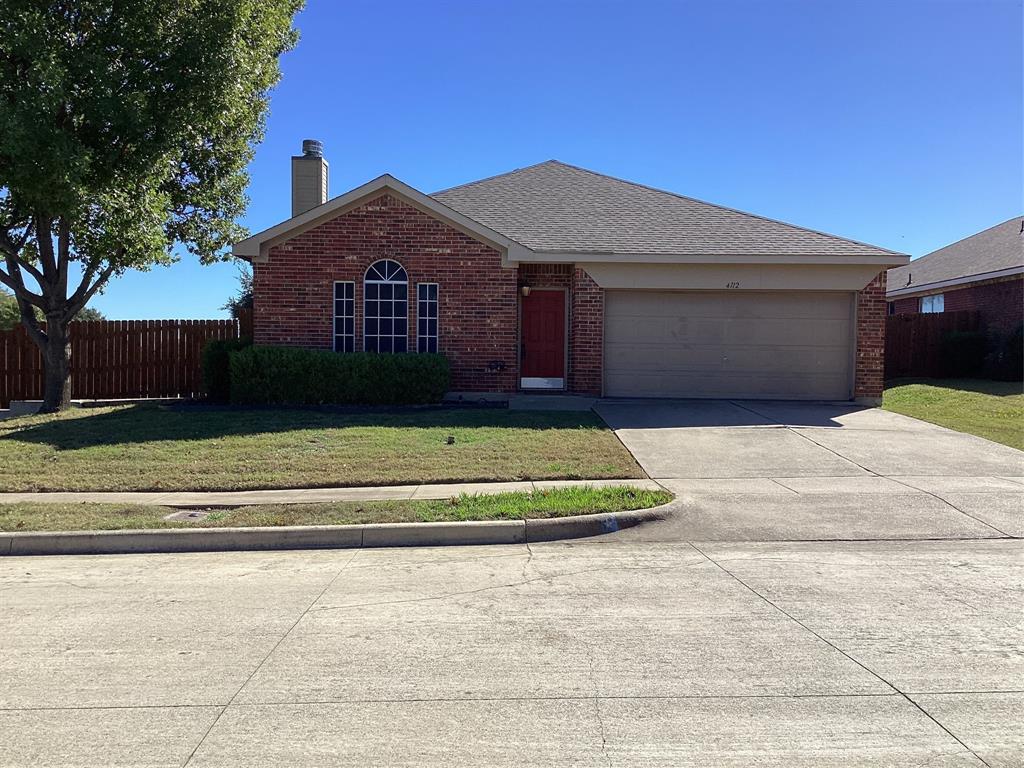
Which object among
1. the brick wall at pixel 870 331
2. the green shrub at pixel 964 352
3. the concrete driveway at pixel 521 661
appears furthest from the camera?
the green shrub at pixel 964 352

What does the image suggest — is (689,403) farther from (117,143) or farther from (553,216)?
(117,143)

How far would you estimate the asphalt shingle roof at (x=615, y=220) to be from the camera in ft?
49.0

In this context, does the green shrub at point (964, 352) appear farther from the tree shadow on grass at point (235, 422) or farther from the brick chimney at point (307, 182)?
the brick chimney at point (307, 182)

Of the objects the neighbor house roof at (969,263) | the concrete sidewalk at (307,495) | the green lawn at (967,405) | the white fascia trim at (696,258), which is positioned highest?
the neighbor house roof at (969,263)

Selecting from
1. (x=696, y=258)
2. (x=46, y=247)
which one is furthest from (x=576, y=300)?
(x=46, y=247)

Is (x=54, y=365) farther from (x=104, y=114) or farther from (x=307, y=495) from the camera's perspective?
(x=307, y=495)

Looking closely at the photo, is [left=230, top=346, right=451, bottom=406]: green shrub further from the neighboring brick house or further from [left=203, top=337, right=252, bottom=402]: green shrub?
the neighboring brick house

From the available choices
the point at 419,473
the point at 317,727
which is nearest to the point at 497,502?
the point at 419,473

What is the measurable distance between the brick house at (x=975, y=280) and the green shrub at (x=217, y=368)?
16002 mm

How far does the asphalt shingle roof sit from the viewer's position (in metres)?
14.9

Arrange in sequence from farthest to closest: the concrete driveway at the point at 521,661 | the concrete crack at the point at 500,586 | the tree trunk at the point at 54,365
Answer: the tree trunk at the point at 54,365 < the concrete crack at the point at 500,586 < the concrete driveway at the point at 521,661

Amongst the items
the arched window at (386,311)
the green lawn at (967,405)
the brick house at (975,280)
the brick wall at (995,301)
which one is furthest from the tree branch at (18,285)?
the brick wall at (995,301)

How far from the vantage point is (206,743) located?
334 cm

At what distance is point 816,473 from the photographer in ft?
31.6
